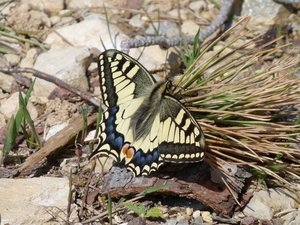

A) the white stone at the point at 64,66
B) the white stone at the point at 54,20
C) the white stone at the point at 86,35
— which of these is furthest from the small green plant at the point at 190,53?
the white stone at the point at 54,20

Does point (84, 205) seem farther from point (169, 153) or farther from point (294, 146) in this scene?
point (294, 146)

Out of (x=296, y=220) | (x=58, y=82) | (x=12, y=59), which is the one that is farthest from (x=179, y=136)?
(x=12, y=59)

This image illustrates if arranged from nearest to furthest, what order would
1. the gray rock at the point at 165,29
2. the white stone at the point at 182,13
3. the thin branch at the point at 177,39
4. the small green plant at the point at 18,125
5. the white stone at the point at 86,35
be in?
the small green plant at the point at 18,125 < the thin branch at the point at 177,39 < the white stone at the point at 86,35 < the gray rock at the point at 165,29 < the white stone at the point at 182,13

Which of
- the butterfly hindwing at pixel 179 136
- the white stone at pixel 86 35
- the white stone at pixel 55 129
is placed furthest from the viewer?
the white stone at pixel 86 35

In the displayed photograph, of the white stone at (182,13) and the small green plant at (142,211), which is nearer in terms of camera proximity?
the small green plant at (142,211)

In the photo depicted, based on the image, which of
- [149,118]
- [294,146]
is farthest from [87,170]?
[294,146]

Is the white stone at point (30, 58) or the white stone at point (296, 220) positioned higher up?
the white stone at point (30, 58)

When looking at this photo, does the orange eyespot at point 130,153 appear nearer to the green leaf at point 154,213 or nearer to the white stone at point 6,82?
the green leaf at point 154,213
